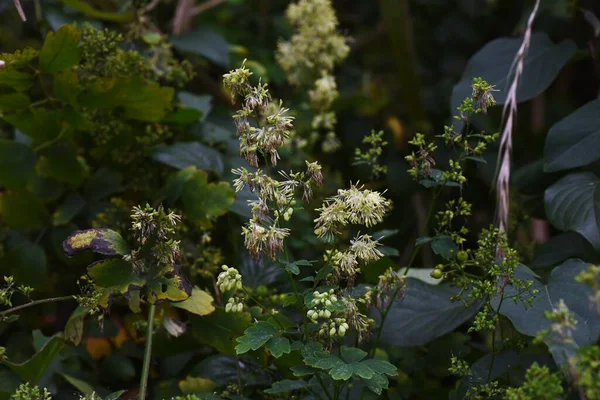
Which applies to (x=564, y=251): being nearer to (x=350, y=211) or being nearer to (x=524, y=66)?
(x=524, y=66)

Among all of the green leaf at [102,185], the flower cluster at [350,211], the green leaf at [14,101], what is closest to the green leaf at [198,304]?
the flower cluster at [350,211]

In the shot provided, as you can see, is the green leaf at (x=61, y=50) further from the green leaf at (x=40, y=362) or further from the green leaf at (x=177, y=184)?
the green leaf at (x=40, y=362)

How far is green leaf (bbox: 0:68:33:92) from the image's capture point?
1142 millimetres

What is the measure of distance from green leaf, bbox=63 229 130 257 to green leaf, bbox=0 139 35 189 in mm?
431

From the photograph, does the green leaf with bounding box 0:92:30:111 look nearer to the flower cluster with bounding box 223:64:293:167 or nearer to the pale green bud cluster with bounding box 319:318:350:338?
the flower cluster with bounding box 223:64:293:167

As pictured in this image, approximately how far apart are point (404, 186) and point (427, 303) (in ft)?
2.49

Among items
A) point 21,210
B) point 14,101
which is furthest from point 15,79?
point 21,210

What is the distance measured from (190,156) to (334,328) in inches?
23.1

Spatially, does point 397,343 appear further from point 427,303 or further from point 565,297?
point 565,297

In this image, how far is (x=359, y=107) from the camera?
2.03 metres

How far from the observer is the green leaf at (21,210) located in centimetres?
133

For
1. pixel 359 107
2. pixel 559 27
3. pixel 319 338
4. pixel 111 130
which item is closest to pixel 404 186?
pixel 359 107

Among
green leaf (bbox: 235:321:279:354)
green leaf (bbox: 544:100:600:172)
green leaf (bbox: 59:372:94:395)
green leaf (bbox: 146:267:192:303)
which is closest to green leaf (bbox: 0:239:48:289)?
green leaf (bbox: 59:372:94:395)

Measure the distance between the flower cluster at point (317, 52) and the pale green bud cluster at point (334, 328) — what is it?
664 mm
